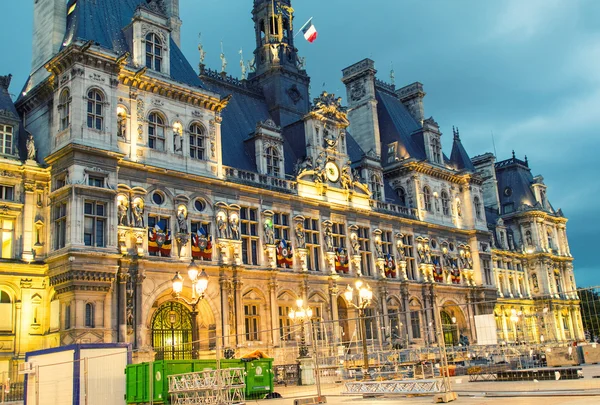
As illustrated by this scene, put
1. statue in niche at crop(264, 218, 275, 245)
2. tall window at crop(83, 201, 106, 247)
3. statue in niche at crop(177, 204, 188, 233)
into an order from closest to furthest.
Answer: tall window at crop(83, 201, 106, 247), statue in niche at crop(177, 204, 188, 233), statue in niche at crop(264, 218, 275, 245)

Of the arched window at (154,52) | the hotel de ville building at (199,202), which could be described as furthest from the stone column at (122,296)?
the arched window at (154,52)

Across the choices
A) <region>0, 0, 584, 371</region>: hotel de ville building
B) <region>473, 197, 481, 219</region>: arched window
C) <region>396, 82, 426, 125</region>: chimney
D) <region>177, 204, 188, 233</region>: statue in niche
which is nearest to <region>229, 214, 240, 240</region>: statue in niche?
<region>0, 0, 584, 371</region>: hotel de ville building

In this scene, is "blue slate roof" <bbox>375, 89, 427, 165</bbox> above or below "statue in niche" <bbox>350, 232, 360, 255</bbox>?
above

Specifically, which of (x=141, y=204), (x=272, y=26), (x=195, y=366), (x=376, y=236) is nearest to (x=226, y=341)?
(x=141, y=204)

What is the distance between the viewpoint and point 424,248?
52438 millimetres

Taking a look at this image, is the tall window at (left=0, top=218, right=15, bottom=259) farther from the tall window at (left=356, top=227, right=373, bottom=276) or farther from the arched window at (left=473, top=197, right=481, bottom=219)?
the arched window at (left=473, top=197, right=481, bottom=219)

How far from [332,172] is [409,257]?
32.4ft

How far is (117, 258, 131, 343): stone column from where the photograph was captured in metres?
31.5

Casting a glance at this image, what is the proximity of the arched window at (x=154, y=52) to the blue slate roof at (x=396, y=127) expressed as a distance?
79.7 feet

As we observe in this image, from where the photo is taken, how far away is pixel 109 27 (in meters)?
37.1

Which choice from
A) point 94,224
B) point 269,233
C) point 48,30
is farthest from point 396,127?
point 94,224

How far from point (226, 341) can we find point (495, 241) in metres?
40.4

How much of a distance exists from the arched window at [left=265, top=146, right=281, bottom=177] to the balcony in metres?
0.77

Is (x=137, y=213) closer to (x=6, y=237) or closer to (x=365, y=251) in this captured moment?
(x=6, y=237)
